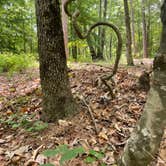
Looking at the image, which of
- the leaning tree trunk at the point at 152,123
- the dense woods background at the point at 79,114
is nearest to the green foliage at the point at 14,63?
the dense woods background at the point at 79,114

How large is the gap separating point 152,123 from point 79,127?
123 cm

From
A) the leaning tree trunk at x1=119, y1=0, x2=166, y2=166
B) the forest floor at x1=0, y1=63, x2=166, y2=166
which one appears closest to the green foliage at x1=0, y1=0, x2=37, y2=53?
the forest floor at x1=0, y1=63, x2=166, y2=166

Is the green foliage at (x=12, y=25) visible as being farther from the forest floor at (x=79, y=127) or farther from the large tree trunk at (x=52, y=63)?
the large tree trunk at (x=52, y=63)

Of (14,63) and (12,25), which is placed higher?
(12,25)

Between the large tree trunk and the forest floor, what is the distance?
167 millimetres

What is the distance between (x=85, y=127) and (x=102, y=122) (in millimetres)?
242

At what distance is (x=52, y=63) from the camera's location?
266 cm

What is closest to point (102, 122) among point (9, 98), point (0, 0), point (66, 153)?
point (66, 153)

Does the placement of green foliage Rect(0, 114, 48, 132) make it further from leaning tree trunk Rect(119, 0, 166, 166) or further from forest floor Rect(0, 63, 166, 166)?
leaning tree trunk Rect(119, 0, 166, 166)

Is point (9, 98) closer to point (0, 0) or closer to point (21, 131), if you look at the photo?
point (21, 131)

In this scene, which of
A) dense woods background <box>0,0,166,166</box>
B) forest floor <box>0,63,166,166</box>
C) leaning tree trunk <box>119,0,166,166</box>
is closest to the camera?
leaning tree trunk <box>119,0,166,166</box>

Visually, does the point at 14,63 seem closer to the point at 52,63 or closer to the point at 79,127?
the point at 52,63

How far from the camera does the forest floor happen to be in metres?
2.26

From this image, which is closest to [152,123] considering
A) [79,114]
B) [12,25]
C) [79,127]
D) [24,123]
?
[79,127]
